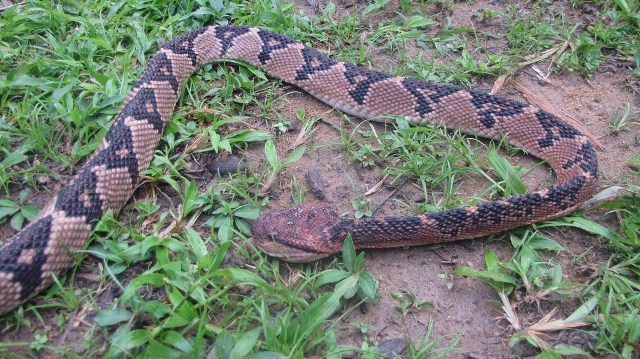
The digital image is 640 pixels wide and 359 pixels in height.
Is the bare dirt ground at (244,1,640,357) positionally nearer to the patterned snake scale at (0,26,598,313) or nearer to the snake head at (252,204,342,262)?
the patterned snake scale at (0,26,598,313)

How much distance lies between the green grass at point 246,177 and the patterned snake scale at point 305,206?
5.6 inches

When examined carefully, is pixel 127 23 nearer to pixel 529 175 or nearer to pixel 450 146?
pixel 450 146

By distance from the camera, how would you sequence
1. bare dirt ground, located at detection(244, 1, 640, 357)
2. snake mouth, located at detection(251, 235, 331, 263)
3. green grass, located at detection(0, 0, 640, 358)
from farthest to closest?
snake mouth, located at detection(251, 235, 331, 263)
bare dirt ground, located at detection(244, 1, 640, 357)
green grass, located at detection(0, 0, 640, 358)

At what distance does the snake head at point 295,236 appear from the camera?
3.88 m

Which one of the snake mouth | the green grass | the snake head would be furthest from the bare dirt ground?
the snake mouth

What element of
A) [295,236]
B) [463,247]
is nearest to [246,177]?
[295,236]

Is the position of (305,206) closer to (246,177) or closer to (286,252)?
(286,252)

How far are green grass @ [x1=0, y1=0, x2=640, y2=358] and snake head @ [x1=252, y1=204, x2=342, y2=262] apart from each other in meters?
0.13

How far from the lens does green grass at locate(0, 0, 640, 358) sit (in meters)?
3.43

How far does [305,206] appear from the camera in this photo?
4211mm

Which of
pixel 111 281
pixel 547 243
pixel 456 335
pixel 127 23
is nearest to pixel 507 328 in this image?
pixel 456 335

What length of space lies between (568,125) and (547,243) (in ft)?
4.73

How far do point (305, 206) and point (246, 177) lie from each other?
674mm

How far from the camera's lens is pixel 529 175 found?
489 cm
